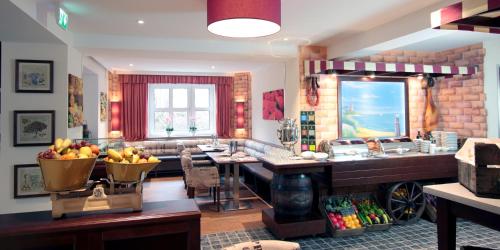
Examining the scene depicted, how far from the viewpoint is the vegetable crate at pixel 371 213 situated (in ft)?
12.0

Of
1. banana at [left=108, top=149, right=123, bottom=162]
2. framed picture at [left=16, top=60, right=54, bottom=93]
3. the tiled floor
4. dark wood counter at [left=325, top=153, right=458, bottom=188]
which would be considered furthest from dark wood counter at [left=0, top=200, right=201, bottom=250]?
framed picture at [left=16, top=60, right=54, bottom=93]

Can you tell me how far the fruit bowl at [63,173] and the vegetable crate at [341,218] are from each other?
2.81 metres

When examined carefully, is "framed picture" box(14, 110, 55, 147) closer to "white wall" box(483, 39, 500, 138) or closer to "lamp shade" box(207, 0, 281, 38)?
"lamp shade" box(207, 0, 281, 38)

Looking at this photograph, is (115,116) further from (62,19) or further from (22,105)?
(62,19)

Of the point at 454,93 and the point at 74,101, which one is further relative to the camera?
the point at 454,93

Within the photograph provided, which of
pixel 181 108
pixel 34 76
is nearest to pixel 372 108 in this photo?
pixel 34 76

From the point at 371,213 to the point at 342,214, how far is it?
0.40 metres

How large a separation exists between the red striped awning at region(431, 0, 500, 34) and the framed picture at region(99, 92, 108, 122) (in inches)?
244

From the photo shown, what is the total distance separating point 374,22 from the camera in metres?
3.69

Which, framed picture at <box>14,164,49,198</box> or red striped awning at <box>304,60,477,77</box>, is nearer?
framed picture at <box>14,164,49,198</box>

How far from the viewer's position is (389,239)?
3428 millimetres

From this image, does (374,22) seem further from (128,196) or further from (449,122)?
(128,196)

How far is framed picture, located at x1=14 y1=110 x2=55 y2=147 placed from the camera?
137 inches

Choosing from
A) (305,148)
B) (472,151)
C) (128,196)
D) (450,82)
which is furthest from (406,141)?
(128,196)
